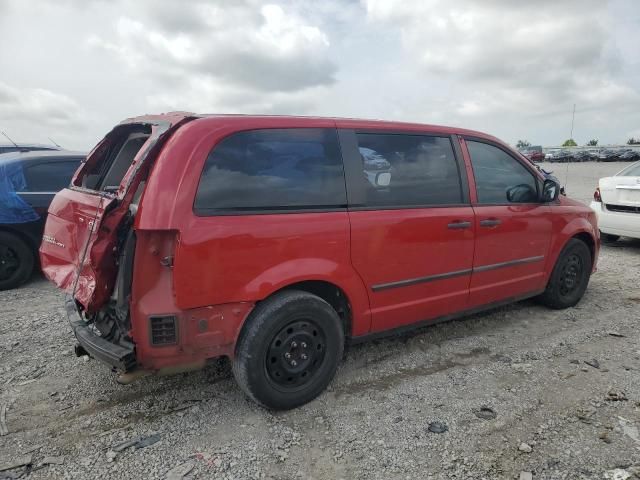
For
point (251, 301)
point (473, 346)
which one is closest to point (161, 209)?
point (251, 301)

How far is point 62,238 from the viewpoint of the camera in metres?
3.14

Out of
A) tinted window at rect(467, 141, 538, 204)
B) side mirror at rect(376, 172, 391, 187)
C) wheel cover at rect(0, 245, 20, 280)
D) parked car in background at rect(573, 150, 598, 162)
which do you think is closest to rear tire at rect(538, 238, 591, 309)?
tinted window at rect(467, 141, 538, 204)

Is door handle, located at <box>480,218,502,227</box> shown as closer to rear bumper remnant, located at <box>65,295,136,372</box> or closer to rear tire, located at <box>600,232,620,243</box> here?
rear bumper remnant, located at <box>65,295,136,372</box>

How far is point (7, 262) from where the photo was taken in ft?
18.2

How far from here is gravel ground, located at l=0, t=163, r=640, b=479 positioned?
2.49m

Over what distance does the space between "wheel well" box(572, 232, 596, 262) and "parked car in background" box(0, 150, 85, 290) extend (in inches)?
236

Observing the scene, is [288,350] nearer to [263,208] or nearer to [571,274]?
[263,208]

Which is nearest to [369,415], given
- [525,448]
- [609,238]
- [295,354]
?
[295,354]

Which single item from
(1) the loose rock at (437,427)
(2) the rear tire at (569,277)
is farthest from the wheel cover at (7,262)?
(2) the rear tire at (569,277)

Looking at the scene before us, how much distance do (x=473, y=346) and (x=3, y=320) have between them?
4.33 meters

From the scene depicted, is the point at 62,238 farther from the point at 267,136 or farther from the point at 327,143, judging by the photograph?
the point at 327,143

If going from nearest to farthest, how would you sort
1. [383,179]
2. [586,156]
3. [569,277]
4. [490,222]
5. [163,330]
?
[163,330]
[383,179]
[490,222]
[569,277]
[586,156]

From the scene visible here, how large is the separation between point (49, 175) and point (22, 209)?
57 cm

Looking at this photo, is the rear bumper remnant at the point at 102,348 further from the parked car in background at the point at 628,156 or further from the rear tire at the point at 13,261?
the parked car in background at the point at 628,156
